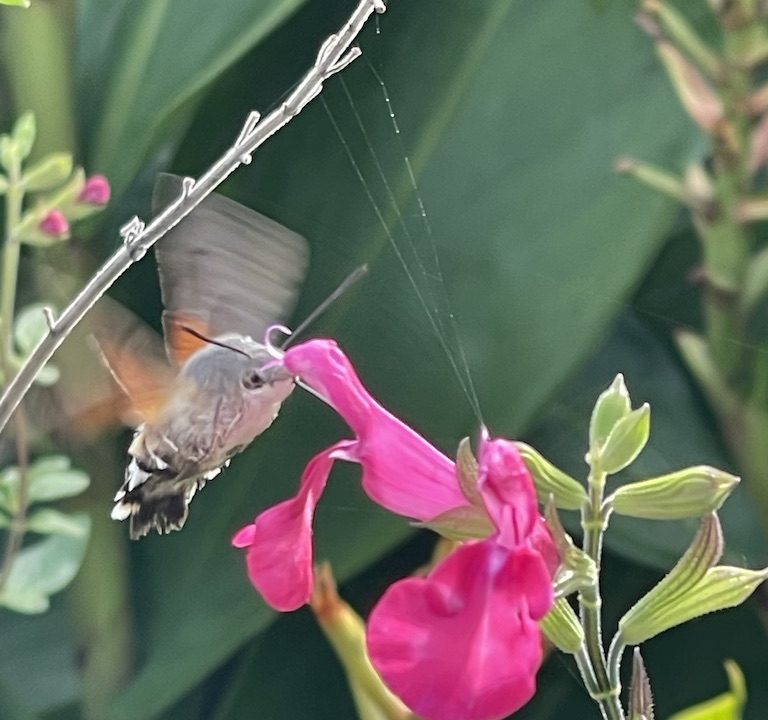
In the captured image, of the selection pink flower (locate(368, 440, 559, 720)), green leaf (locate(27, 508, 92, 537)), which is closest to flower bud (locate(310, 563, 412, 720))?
green leaf (locate(27, 508, 92, 537))

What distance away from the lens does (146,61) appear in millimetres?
788

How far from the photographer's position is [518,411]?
75 centimetres

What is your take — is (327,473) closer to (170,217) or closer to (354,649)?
(170,217)

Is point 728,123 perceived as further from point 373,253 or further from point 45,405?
point 45,405

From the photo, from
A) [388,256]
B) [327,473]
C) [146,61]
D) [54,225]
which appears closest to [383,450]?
[327,473]

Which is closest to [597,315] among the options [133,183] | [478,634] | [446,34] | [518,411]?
[518,411]

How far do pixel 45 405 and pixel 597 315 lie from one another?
0.38 m

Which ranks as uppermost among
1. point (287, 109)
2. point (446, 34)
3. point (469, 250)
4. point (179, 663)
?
point (287, 109)

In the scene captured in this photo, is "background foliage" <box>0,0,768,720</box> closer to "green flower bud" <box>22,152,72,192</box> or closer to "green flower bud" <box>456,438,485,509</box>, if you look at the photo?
"green flower bud" <box>22,152,72,192</box>

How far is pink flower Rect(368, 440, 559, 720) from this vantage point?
0.26m

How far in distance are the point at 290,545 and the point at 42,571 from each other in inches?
16.1

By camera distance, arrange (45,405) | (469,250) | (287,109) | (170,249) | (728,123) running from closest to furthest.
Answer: (287,109), (170,249), (45,405), (728,123), (469,250)

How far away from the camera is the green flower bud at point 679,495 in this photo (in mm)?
304

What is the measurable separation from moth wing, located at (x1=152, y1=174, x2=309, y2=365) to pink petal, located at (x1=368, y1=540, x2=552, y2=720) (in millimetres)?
144
